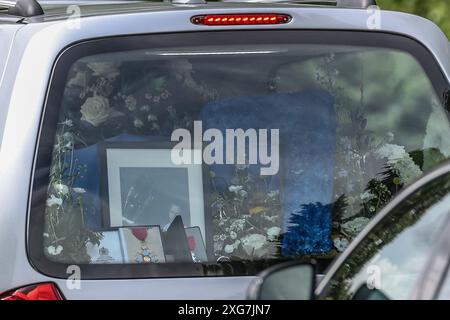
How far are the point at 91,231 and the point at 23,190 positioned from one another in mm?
300

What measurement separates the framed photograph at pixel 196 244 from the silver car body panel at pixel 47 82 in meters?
0.17

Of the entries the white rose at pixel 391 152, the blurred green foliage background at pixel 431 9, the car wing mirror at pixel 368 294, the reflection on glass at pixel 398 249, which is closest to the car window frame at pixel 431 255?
the reflection on glass at pixel 398 249

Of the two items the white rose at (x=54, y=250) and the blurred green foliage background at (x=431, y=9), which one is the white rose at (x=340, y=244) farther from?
the blurred green foliage background at (x=431, y=9)

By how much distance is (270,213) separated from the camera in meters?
4.79

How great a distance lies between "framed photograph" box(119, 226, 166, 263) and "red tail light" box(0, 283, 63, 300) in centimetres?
28

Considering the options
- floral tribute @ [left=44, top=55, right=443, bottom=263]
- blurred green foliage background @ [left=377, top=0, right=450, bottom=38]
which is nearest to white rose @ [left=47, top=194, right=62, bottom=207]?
floral tribute @ [left=44, top=55, right=443, bottom=263]

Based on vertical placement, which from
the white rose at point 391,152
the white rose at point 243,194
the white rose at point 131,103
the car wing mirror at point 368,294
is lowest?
the car wing mirror at point 368,294

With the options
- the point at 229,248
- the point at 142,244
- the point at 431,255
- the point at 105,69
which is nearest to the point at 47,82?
the point at 105,69

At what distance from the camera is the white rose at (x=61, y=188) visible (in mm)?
4535

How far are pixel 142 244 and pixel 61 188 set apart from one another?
12.3 inches

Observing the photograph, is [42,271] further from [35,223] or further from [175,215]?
[175,215]

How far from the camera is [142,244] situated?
4582 mm

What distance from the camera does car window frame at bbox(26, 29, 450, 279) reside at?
4.43 m

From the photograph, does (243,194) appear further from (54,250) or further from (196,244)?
(54,250)
